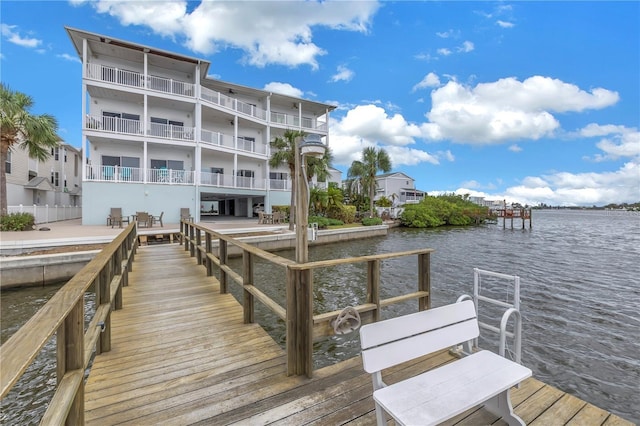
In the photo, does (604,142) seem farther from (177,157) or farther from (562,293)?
(177,157)

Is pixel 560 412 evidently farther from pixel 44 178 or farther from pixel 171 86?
pixel 44 178

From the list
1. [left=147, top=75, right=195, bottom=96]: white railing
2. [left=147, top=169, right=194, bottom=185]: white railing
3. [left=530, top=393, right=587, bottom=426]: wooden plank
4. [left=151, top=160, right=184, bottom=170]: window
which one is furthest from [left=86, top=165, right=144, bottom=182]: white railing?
[left=530, top=393, right=587, bottom=426]: wooden plank

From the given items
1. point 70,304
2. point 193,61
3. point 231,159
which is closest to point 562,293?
point 70,304

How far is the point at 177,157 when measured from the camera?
20031 mm

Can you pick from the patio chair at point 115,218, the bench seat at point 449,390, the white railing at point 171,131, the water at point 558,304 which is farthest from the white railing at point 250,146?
the bench seat at point 449,390

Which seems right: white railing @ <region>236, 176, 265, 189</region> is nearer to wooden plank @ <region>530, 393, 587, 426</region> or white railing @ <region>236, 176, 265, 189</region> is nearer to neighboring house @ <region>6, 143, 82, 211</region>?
neighboring house @ <region>6, 143, 82, 211</region>

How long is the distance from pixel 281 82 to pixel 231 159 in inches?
467

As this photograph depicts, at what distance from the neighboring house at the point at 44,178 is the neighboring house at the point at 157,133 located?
390cm

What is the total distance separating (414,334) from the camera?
7.58 feet

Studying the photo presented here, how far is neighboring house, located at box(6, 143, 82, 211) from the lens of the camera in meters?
20.0

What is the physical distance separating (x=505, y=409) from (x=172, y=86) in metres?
22.4

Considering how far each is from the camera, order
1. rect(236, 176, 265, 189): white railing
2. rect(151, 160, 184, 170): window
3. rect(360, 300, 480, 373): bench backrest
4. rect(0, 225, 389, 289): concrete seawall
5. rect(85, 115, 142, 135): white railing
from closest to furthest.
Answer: rect(360, 300, 480, 373): bench backrest → rect(0, 225, 389, 289): concrete seawall → rect(85, 115, 142, 135): white railing → rect(151, 160, 184, 170): window → rect(236, 176, 265, 189): white railing

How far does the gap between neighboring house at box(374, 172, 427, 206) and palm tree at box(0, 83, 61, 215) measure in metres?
40.3

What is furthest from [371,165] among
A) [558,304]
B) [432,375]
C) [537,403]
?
[432,375]
